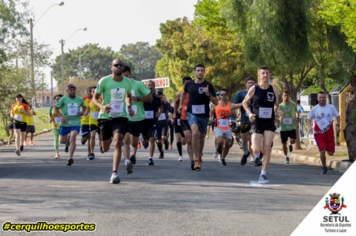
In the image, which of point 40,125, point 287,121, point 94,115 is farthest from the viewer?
point 40,125

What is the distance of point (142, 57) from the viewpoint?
130m

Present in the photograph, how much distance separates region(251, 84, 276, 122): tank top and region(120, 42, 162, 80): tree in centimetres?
11797

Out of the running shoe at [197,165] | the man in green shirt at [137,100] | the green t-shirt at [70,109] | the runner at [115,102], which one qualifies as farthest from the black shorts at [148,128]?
the runner at [115,102]

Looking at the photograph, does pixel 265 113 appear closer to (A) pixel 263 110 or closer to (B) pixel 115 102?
(A) pixel 263 110

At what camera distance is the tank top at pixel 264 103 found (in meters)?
9.48

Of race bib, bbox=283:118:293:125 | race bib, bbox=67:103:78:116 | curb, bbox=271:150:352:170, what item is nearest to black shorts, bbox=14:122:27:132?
race bib, bbox=67:103:78:116

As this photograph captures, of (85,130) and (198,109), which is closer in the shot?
(198,109)

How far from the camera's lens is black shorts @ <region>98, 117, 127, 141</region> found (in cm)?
903

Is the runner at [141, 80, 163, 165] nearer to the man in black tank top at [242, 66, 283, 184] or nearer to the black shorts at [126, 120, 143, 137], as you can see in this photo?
the black shorts at [126, 120, 143, 137]

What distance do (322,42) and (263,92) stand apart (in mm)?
8474

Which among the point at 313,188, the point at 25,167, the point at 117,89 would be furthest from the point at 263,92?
the point at 25,167

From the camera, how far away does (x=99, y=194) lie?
25.5ft

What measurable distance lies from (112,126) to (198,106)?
8.00ft

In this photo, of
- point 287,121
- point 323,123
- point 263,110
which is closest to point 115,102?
point 263,110
